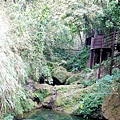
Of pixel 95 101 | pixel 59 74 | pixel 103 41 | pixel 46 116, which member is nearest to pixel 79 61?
pixel 59 74

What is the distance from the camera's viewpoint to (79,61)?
14.6m

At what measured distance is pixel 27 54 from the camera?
6.43 metres

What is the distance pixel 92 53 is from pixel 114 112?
21.2 ft

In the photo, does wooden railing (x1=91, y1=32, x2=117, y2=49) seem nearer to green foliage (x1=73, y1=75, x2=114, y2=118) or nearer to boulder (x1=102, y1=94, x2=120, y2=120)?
green foliage (x1=73, y1=75, x2=114, y2=118)

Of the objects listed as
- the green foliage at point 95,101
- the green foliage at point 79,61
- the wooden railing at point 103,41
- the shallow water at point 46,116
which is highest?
the wooden railing at point 103,41

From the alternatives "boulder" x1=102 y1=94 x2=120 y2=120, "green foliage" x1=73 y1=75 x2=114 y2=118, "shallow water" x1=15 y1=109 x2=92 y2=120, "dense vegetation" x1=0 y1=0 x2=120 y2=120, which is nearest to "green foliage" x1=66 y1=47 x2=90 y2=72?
"dense vegetation" x1=0 y1=0 x2=120 y2=120

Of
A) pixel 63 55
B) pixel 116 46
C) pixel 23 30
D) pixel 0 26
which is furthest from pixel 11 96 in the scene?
pixel 63 55

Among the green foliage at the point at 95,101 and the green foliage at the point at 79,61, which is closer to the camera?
the green foliage at the point at 95,101

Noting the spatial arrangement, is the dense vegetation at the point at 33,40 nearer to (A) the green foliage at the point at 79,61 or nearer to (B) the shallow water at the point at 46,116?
(A) the green foliage at the point at 79,61

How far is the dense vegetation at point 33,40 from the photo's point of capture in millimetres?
4363

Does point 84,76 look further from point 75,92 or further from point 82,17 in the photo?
point 82,17

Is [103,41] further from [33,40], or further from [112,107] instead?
[112,107]

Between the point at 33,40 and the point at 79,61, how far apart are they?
825 centimetres

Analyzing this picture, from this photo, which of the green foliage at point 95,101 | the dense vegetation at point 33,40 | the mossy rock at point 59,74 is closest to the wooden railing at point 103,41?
the dense vegetation at point 33,40
